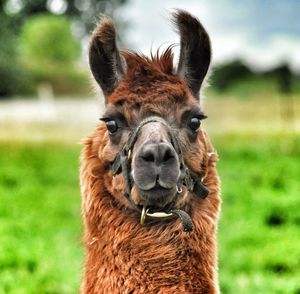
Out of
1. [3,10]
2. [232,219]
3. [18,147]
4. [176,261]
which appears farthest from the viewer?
[3,10]

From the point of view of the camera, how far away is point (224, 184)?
1284 cm

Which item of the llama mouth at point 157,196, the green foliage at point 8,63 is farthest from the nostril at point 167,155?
the green foliage at point 8,63

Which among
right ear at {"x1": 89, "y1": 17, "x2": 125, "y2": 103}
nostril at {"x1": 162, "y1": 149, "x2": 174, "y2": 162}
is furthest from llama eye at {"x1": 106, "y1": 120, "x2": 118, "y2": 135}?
nostril at {"x1": 162, "y1": 149, "x2": 174, "y2": 162}

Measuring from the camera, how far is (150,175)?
347 cm

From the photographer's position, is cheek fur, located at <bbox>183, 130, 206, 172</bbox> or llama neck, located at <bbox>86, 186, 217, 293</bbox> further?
cheek fur, located at <bbox>183, 130, 206, 172</bbox>

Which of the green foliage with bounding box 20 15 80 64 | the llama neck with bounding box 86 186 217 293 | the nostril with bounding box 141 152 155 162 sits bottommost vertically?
the llama neck with bounding box 86 186 217 293

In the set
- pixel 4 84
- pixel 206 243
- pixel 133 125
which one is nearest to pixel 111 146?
pixel 133 125

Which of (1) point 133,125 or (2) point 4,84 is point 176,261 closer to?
(1) point 133,125

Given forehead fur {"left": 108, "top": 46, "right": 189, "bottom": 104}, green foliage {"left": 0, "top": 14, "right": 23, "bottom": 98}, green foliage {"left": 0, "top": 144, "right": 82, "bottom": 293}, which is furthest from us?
green foliage {"left": 0, "top": 14, "right": 23, "bottom": 98}

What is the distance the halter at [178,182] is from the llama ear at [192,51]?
17.5 inches

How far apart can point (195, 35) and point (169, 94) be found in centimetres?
41

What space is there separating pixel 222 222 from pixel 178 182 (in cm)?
655

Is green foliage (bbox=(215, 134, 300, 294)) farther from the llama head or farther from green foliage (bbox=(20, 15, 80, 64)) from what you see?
green foliage (bbox=(20, 15, 80, 64))

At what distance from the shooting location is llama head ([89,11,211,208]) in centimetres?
350
